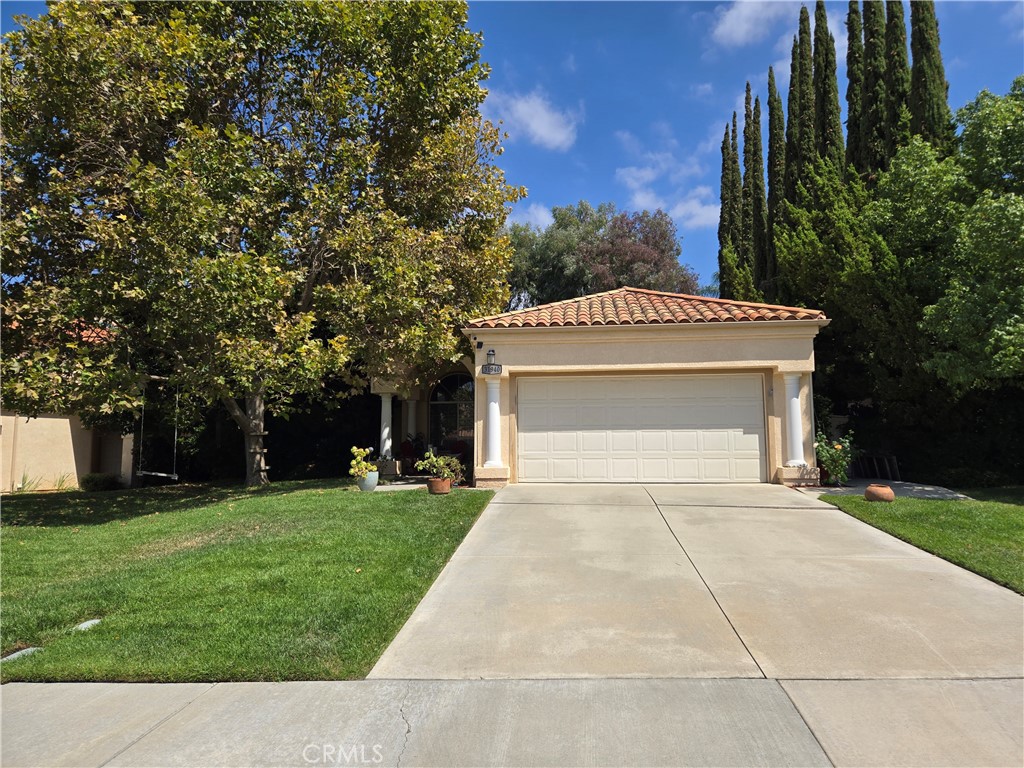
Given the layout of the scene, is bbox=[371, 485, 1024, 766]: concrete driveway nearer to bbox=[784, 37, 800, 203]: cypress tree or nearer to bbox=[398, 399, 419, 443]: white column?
bbox=[398, 399, 419, 443]: white column

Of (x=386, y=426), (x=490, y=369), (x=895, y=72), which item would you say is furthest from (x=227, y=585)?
(x=895, y=72)

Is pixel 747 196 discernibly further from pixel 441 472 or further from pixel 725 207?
pixel 441 472

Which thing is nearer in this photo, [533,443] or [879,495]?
[879,495]

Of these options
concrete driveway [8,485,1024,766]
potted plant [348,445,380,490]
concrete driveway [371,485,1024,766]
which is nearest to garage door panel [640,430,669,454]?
concrete driveway [371,485,1024,766]

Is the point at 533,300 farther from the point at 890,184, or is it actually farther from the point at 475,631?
the point at 475,631

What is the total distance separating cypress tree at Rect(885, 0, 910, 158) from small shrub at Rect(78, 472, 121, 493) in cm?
2435

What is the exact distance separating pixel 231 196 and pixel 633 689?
403 inches

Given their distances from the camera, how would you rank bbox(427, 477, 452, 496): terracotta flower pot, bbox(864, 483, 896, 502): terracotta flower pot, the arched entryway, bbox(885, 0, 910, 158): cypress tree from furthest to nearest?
the arched entryway
bbox(885, 0, 910, 158): cypress tree
bbox(427, 477, 452, 496): terracotta flower pot
bbox(864, 483, 896, 502): terracotta flower pot

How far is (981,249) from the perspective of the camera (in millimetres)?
10055

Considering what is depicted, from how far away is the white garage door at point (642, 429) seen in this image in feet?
40.7

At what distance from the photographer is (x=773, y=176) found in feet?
74.5

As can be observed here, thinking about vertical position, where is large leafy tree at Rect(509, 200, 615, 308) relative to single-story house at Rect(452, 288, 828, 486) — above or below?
above

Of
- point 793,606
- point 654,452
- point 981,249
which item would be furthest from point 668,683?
point 981,249

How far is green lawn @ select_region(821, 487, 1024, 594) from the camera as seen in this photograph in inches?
258
